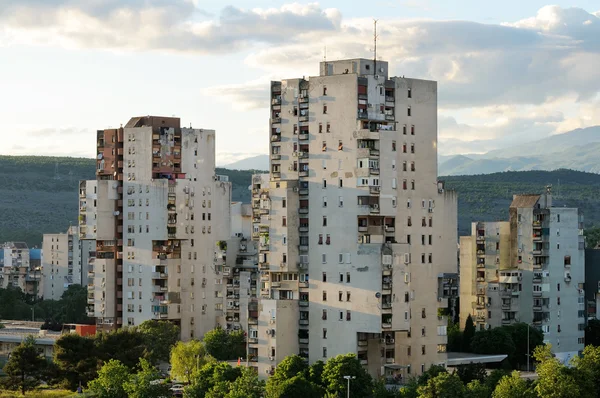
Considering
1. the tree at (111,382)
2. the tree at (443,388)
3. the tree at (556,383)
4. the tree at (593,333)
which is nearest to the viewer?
the tree at (443,388)

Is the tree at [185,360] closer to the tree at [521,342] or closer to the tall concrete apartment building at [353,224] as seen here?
the tall concrete apartment building at [353,224]

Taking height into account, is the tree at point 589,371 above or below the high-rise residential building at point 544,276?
below

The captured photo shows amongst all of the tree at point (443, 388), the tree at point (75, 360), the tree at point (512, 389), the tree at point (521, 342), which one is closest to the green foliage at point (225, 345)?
the tree at point (75, 360)

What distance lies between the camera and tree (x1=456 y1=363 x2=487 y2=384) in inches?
3868

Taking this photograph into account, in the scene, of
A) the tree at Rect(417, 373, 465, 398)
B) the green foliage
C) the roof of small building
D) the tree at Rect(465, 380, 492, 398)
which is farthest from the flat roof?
the green foliage

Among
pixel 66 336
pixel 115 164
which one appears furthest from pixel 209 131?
pixel 66 336

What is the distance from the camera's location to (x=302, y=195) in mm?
95562

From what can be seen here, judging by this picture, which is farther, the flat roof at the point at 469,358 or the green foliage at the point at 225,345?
the green foliage at the point at 225,345

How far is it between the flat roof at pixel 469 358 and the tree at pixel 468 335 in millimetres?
4601

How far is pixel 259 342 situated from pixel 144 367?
31.0 ft

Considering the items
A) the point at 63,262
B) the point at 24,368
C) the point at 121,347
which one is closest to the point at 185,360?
the point at 121,347

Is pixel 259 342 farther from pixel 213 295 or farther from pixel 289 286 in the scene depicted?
pixel 213 295

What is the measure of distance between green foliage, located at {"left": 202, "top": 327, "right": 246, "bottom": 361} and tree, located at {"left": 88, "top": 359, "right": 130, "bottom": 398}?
20.0m

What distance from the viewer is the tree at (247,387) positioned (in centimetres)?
8562
